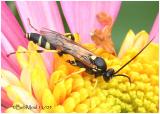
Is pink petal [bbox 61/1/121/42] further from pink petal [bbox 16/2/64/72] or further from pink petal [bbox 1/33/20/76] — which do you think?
pink petal [bbox 1/33/20/76]

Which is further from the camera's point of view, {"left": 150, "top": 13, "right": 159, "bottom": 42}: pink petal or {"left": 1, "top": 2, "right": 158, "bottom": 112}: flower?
{"left": 150, "top": 13, "right": 159, "bottom": 42}: pink petal

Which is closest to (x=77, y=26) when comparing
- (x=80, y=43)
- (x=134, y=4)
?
(x=80, y=43)

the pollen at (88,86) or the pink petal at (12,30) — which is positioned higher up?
the pink petal at (12,30)

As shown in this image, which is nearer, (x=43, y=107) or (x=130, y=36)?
(x=43, y=107)

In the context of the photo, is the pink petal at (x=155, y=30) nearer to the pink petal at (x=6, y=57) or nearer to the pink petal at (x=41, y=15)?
the pink petal at (x=41, y=15)

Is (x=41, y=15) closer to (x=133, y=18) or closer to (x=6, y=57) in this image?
(x=6, y=57)

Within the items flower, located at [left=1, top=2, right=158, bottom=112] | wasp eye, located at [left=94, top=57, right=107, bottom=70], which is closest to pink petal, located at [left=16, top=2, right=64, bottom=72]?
flower, located at [left=1, top=2, right=158, bottom=112]

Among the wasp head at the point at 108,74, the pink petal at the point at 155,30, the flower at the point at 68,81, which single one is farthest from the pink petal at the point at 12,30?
the pink petal at the point at 155,30

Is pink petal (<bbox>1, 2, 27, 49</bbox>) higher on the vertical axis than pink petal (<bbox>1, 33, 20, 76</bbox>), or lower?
higher

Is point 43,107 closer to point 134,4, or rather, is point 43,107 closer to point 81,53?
point 81,53
